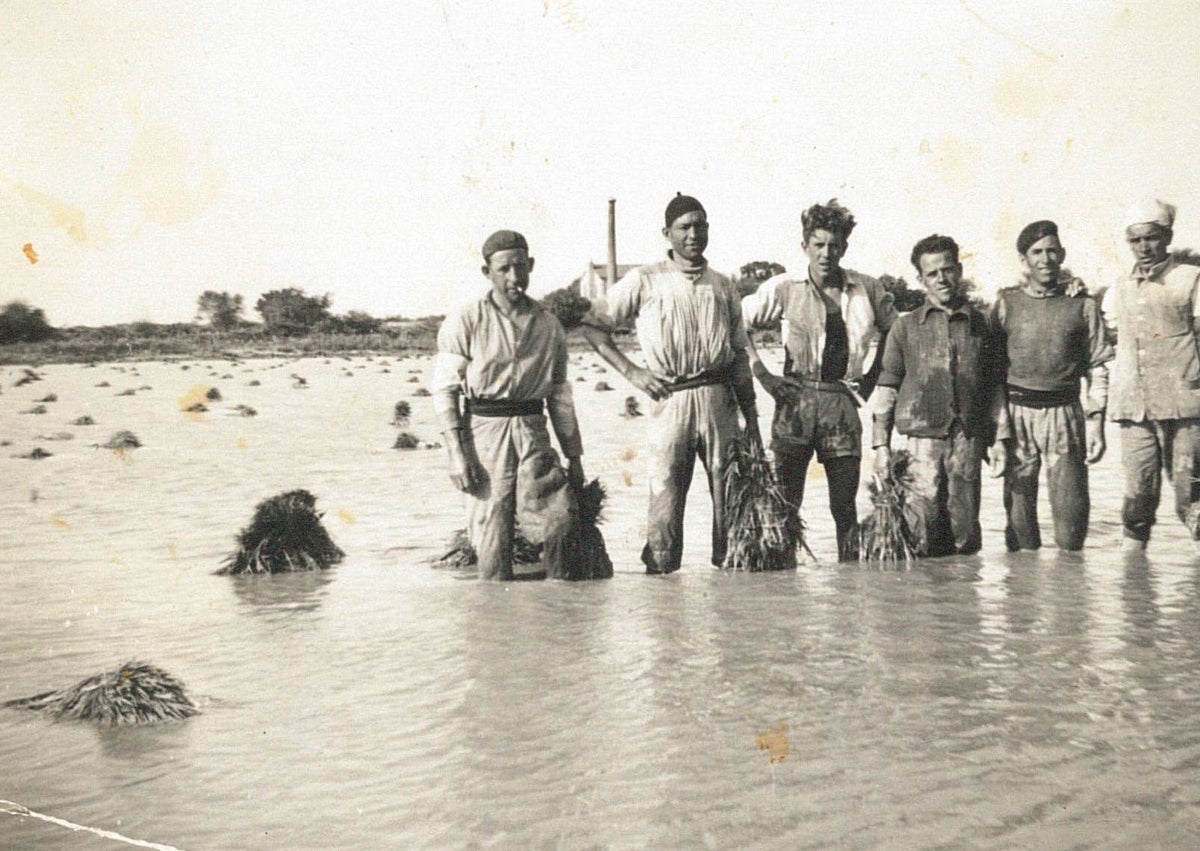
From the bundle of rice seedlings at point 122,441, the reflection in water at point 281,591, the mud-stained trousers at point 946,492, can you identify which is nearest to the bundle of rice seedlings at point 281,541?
the reflection in water at point 281,591

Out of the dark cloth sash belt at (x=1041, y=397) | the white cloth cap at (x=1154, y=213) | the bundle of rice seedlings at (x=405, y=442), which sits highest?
the white cloth cap at (x=1154, y=213)

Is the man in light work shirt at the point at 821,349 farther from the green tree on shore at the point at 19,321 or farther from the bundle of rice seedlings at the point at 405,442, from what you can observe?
the bundle of rice seedlings at the point at 405,442

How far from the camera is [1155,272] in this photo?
6.79 m

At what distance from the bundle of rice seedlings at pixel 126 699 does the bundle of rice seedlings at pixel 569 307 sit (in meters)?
2.59

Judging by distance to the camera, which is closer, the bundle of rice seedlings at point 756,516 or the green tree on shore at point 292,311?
the bundle of rice seedlings at point 756,516

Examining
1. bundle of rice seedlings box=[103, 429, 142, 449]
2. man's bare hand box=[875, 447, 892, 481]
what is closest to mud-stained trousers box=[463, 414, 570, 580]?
man's bare hand box=[875, 447, 892, 481]

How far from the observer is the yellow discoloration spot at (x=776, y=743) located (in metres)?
4.08

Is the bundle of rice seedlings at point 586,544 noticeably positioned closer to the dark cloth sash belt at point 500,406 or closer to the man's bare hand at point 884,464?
the dark cloth sash belt at point 500,406

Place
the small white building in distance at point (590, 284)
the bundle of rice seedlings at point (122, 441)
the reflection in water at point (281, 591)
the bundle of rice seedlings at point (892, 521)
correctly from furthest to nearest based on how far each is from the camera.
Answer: the bundle of rice seedlings at point (122, 441) → the small white building in distance at point (590, 284) → the bundle of rice seedlings at point (892, 521) → the reflection in water at point (281, 591)

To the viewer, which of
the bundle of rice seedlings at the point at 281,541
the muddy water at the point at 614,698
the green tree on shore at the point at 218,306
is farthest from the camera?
the green tree on shore at the point at 218,306

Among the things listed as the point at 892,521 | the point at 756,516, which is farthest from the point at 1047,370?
the point at 756,516

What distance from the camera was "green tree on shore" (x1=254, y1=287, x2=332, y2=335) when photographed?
43.0 feet

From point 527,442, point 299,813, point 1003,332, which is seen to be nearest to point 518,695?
point 299,813

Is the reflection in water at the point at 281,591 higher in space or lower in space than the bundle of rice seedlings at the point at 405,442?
lower
